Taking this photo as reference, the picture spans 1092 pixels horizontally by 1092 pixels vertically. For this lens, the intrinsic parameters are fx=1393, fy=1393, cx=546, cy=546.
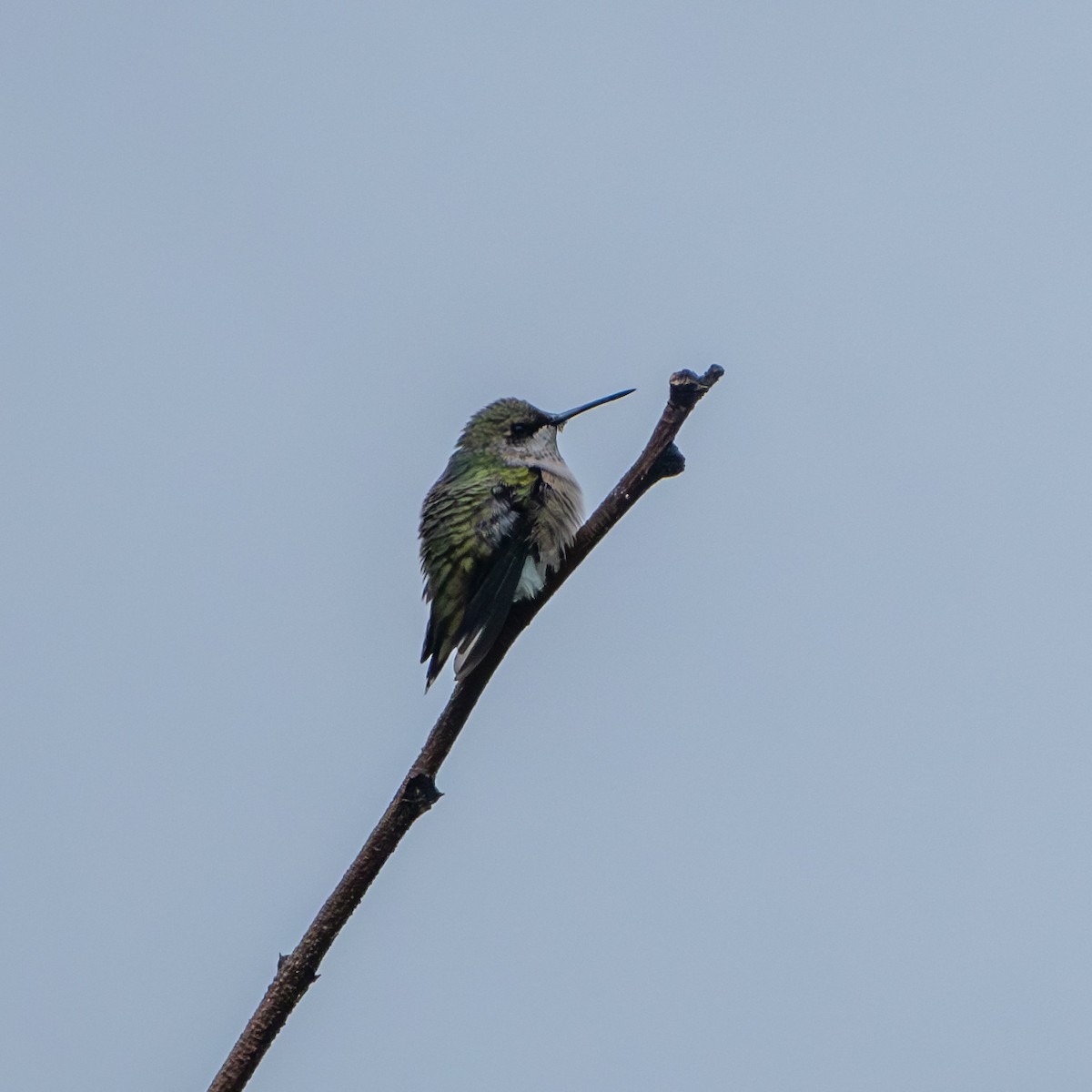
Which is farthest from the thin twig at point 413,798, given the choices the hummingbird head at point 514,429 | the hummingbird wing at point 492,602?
the hummingbird head at point 514,429

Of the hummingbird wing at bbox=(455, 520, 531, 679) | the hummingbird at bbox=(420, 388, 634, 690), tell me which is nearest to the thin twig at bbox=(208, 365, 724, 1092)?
the hummingbird wing at bbox=(455, 520, 531, 679)

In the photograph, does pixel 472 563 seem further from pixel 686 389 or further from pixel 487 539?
pixel 686 389

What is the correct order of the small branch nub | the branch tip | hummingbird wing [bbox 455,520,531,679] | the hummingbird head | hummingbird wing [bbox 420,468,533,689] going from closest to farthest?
1. the small branch nub
2. the branch tip
3. hummingbird wing [bbox 455,520,531,679]
4. hummingbird wing [bbox 420,468,533,689]
5. the hummingbird head

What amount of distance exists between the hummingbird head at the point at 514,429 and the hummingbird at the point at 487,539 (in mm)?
152

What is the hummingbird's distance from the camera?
6488mm

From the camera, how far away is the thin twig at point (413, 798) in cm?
348

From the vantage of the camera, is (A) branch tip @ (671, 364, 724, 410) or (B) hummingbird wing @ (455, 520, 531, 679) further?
(B) hummingbird wing @ (455, 520, 531, 679)

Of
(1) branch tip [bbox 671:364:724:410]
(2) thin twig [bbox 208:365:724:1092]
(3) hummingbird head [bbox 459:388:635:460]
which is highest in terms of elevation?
(3) hummingbird head [bbox 459:388:635:460]

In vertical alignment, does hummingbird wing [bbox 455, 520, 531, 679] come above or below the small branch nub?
above

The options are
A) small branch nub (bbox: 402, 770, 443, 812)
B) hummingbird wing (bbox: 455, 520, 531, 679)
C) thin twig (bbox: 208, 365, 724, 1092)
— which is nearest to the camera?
thin twig (bbox: 208, 365, 724, 1092)

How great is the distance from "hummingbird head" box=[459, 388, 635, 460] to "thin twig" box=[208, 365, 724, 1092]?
3.57 metres

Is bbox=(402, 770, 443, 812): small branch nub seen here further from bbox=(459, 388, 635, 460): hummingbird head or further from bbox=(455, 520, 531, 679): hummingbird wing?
bbox=(459, 388, 635, 460): hummingbird head

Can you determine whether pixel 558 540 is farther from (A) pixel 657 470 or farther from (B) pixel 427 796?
(B) pixel 427 796

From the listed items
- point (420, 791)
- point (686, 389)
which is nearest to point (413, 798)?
point (420, 791)
